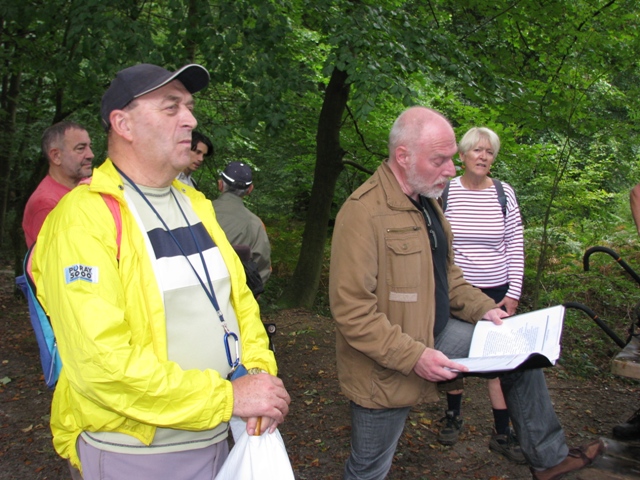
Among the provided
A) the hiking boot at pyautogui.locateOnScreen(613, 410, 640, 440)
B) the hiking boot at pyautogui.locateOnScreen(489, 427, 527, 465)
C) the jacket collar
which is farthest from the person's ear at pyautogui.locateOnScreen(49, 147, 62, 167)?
the hiking boot at pyautogui.locateOnScreen(613, 410, 640, 440)

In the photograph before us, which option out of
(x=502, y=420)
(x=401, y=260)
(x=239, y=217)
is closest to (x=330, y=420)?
(x=502, y=420)

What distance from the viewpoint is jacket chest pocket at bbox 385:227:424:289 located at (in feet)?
8.36

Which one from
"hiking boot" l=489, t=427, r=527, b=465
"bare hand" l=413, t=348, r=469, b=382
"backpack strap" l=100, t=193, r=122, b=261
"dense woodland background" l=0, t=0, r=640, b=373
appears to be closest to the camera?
"backpack strap" l=100, t=193, r=122, b=261

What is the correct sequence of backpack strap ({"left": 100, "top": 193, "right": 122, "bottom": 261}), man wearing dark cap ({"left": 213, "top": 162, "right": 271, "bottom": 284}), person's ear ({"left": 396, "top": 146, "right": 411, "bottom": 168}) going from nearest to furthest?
backpack strap ({"left": 100, "top": 193, "right": 122, "bottom": 261}) → person's ear ({"left": 396, "top": 146, "right": 411, "bottom": 168}) → man wearing dark cap ({"left": 213, "top": 162, "right": 271, "bottom": 284})

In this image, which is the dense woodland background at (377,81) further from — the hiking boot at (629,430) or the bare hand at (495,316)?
the bare hand at (495,316)

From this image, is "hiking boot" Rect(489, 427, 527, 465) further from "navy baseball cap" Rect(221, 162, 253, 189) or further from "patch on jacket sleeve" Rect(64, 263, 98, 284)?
"patch on jacket sleeve" Rect(64, 263, 98, 284)

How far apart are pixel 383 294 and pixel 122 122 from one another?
135 centimetres

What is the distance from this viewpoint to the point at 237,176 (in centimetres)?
430

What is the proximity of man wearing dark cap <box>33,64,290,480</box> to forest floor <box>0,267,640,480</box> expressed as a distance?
89.5 inches

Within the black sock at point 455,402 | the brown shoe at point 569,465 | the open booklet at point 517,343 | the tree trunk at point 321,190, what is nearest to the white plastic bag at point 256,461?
the open booklet at point 517,343

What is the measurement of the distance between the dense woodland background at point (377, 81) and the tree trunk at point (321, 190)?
0.07 feet

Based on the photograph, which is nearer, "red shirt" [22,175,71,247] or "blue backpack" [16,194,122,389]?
"blue backpack" [16,194,122,389]

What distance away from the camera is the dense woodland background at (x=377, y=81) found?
5859 mm

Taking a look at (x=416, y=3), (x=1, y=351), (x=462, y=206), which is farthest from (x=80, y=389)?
(x=416, y=3)
